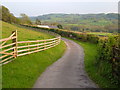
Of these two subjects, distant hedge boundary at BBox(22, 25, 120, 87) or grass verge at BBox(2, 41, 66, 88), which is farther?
distant hedge boundary at BBox(22, 25, 120, 87)

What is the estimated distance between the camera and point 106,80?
1070 cm

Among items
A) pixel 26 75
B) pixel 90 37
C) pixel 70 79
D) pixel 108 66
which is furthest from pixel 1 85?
pixel 90 37

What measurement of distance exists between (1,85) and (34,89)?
5.22 feet

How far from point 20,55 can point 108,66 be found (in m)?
6.68

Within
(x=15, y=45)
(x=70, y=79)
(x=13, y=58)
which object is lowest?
(x=70, y=79)

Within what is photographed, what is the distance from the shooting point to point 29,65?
13.2m

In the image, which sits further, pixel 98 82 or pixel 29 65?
pixel 29 65

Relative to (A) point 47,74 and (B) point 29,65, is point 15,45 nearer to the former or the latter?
(B) point 29,65

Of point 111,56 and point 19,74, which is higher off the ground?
point 111,56

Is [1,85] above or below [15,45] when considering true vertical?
below

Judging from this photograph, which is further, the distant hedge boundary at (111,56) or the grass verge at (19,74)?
the distant hedge boundary at (111,56)

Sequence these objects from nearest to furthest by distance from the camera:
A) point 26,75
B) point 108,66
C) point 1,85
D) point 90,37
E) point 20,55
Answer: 1. point 1,85
2. point 26,75
3. point 108,66
4. point 20,55
5. point 90,37

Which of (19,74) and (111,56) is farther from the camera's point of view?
(111,56)

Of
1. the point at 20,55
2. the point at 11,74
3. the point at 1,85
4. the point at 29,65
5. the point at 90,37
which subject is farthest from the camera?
the point at 90,37
